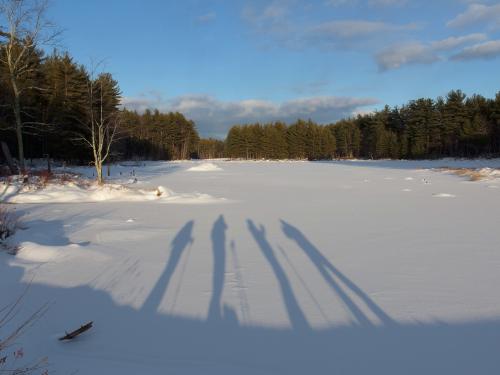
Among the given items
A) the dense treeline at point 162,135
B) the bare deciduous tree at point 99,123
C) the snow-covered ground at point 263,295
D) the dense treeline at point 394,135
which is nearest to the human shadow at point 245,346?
the snow-covered ground at point 263,295

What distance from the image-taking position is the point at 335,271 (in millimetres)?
5207

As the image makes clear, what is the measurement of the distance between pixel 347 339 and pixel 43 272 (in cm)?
392

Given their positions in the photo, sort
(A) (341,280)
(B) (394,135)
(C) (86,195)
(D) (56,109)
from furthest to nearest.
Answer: (B) (394,135) → (D) (56,109) → (C) (86,195) → (A) (341,280)

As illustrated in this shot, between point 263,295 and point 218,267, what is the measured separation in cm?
123

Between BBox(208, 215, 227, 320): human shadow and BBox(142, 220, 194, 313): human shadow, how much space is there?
505 millimetres

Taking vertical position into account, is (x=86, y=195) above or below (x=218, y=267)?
above

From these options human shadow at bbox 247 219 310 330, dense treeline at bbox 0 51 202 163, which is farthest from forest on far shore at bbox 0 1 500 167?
human shadow at bbox 247 219 310 330

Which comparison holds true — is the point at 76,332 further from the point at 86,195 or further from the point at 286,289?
the point at 86,195

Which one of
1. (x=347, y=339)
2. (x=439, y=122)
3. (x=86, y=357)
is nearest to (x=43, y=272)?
(x=86, y=357)

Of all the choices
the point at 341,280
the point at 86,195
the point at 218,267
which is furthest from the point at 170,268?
the point at 86,195

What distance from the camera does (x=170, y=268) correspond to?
540cm

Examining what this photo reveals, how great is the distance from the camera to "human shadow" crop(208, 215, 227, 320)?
13.1 feet

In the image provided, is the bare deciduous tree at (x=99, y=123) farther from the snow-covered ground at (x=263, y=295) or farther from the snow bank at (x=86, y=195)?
the snow-covered ground at (x=263, y=295)

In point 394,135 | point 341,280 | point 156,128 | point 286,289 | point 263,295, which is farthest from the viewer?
point 156,128
